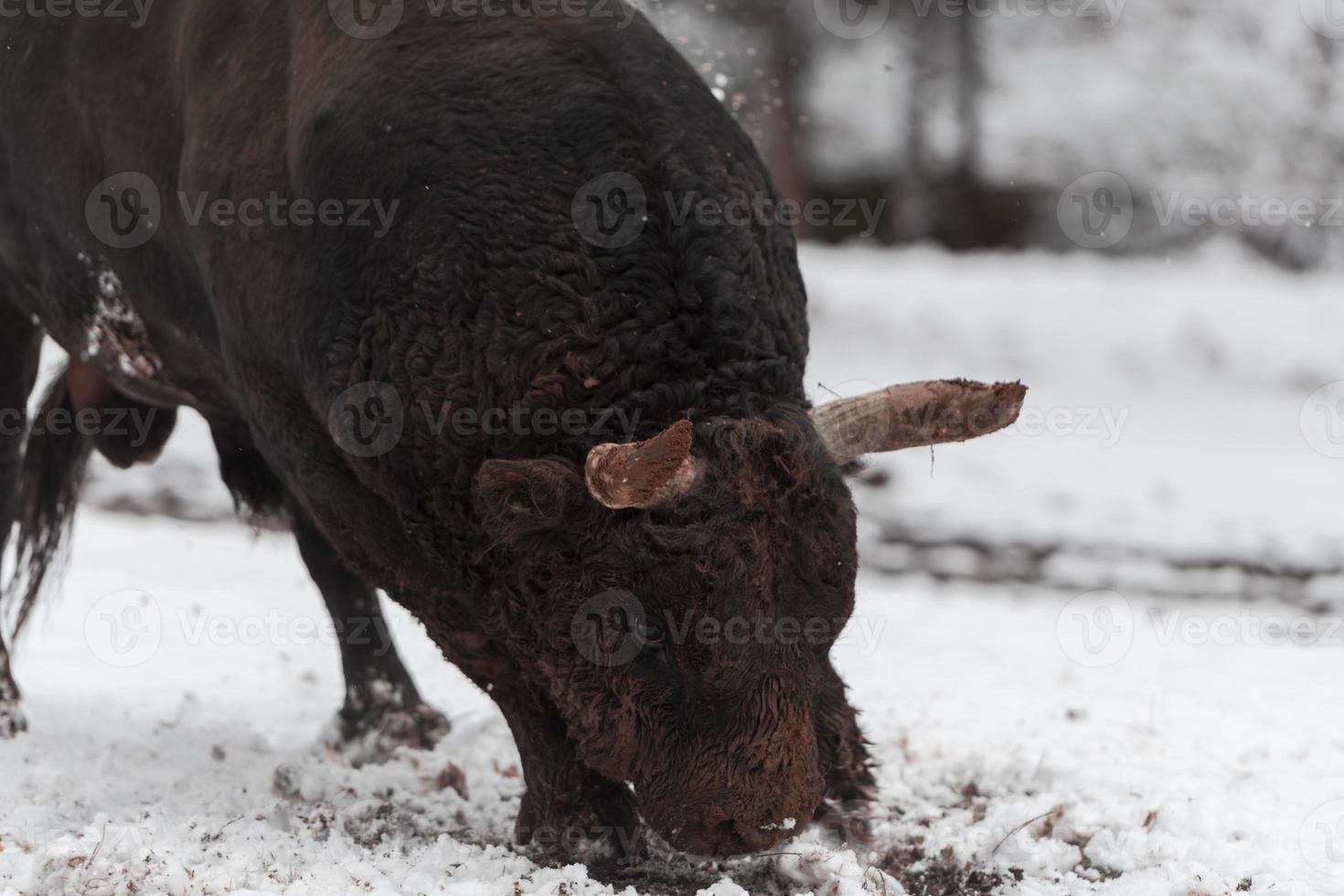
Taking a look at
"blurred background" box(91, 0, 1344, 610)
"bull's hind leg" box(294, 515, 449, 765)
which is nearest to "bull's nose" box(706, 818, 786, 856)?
"bull's hind leg" box(294, 515, 449, 765)

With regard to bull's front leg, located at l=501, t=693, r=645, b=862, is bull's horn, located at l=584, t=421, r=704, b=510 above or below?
above

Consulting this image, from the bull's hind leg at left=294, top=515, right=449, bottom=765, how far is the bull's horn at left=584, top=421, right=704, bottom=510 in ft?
8.67

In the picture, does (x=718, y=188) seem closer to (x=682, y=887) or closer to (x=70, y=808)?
(x=682, y=887)

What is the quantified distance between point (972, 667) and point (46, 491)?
4.54 m

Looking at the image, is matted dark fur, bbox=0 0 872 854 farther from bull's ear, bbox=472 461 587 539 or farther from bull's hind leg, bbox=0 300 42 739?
bull's hind leg, bbox=0 300 42 739

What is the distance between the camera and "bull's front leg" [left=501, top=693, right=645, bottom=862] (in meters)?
4.31

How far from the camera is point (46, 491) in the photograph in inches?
259

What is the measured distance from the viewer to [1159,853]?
448 centimetres

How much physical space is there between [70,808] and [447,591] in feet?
4.71

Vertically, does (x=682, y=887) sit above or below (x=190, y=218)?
below

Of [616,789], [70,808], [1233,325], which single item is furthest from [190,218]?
[1233,325]

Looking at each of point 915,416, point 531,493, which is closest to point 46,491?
point 531,493

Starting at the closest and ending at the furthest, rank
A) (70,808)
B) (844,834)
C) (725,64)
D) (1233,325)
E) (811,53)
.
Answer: (844,834)
(70,808)
(725,64)
(1233,325)
(811,53)

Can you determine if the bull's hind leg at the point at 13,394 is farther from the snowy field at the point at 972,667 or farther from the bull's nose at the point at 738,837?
the bull's nose at the point at 738,837
